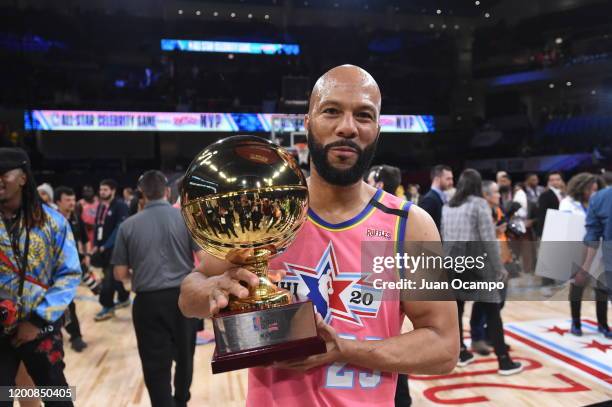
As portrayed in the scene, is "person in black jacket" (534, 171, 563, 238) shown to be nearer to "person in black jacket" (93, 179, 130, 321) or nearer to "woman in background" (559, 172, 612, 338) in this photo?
"woman in background" (559, 172, 612, 338)

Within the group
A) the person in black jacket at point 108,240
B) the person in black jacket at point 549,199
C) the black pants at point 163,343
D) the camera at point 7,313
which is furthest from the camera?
the person in black jacket at point 549,199

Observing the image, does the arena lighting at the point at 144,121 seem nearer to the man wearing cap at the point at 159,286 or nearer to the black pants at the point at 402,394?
the man wearing cap at the point at 159,286

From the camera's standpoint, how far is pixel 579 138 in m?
13.4

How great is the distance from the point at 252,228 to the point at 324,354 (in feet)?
0.88

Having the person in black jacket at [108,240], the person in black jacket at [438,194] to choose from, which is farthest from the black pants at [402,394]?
the person in black jacket at [108,240]

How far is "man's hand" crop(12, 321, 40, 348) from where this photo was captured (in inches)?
76.9

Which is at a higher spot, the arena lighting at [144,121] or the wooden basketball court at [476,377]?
the arena lighting at [144,121]

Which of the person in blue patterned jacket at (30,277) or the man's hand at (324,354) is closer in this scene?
the man's hand at (324,354)

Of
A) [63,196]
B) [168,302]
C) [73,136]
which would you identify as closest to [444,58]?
[73,136]

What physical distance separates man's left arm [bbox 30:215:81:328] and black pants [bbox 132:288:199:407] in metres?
0.65

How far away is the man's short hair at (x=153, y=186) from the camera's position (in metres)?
2.93

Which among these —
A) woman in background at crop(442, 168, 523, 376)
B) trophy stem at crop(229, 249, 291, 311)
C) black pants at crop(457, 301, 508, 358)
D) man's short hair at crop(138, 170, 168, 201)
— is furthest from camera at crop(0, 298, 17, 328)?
black pants at crop(457, 301, 508, 358)

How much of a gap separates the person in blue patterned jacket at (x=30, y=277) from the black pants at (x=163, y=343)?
2.02 feet

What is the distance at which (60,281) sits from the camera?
2.11 m
